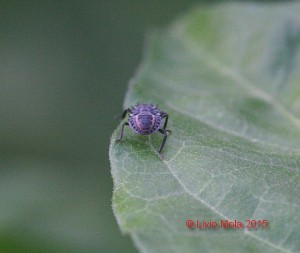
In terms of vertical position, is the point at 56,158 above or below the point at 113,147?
below

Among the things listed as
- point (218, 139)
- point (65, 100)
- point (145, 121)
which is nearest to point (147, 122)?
point (145, 121)

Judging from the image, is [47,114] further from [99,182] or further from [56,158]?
[99,182]

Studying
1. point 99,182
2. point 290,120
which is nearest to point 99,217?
point 99,182

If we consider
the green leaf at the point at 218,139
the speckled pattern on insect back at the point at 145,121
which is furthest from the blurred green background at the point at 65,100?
the green leaf at the point at 218,139

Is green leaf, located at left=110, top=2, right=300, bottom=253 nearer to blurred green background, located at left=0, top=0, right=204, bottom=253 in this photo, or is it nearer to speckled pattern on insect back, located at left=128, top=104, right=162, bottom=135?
speckled pattern on insect back, located at left=128, top=104, right=162, bottom=135

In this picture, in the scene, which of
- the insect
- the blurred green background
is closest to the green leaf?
the insect

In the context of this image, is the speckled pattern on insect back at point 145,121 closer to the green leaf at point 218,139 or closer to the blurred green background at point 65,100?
the green leaf at point 218,139
